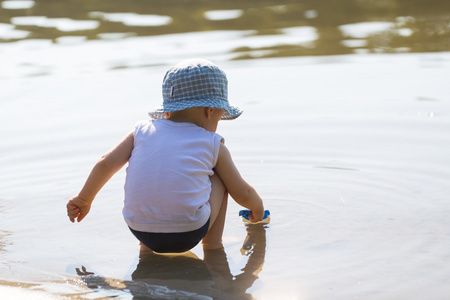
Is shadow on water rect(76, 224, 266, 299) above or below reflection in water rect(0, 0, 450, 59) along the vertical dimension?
below

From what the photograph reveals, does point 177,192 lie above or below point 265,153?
above

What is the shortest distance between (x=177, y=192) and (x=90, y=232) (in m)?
0.71

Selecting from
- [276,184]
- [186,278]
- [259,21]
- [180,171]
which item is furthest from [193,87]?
[259,21]

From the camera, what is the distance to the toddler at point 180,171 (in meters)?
2.75

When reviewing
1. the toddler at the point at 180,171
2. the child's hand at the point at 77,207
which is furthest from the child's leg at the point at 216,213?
the child's hand at the point at 77,207

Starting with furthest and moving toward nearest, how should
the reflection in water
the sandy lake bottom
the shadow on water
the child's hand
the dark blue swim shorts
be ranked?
the reflection in water → the child's hand → the dark blue swim shorts → the sandy lake bottom → the shadow on water

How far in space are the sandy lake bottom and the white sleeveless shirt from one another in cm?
19

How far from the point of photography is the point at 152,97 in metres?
5.56

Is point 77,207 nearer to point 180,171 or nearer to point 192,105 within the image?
point 180,171

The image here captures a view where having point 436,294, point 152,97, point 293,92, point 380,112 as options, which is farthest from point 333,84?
point 436,294

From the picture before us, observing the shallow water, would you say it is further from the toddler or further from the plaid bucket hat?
the plaid bucket hat

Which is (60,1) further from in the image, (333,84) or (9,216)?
(9,216)

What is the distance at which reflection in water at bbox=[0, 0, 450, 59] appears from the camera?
730 centimetres

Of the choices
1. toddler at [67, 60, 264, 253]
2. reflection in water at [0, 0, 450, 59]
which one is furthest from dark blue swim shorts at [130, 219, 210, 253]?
reflection in water at [0, 0, 450, 59]
